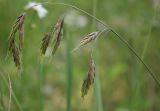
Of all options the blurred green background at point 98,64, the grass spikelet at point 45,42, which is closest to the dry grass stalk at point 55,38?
the grass spikelet at point 45,42

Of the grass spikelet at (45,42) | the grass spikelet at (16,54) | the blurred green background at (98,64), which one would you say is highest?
the grass spikelet at (45,42)

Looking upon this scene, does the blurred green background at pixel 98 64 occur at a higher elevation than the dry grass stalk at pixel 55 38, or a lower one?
lower

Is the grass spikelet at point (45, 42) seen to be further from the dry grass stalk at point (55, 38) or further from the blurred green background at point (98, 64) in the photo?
the blurred green background at point (98, 64)

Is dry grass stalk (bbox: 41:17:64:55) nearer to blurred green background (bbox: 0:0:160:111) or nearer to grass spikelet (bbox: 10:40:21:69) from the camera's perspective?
grass spikelet (bbox: 10:40:21:69)

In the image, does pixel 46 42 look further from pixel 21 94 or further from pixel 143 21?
pixel 143 21

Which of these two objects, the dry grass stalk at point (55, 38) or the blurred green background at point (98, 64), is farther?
the blurred green background at point (98, 64)

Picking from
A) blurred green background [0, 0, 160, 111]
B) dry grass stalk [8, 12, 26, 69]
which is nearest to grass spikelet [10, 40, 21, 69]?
dry grass stalk [8, 12, 26, 69]

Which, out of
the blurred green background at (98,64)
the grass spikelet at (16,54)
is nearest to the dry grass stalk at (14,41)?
the grass spikelet at (16,54)

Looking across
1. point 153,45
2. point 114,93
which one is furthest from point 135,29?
point 114,93
